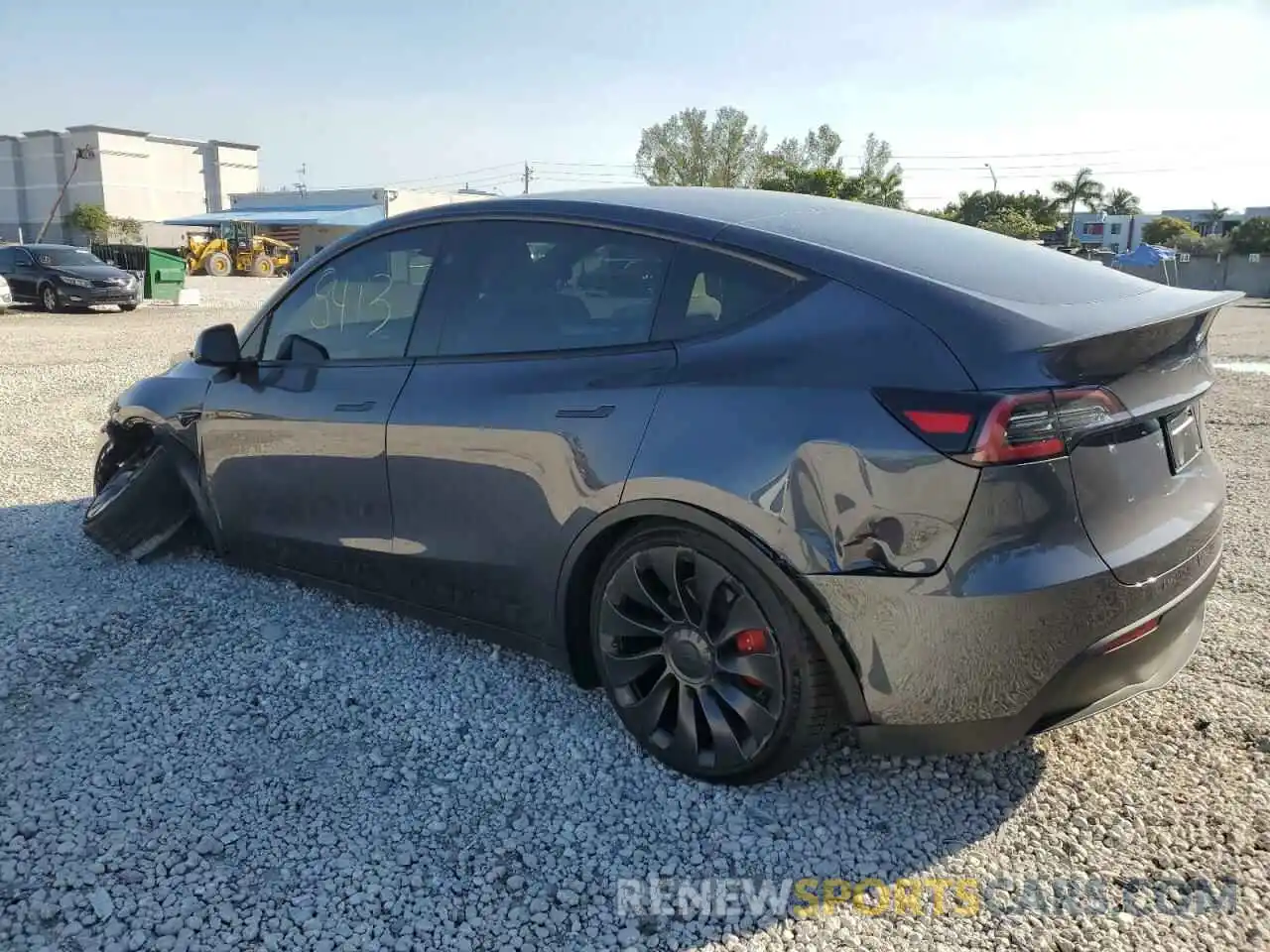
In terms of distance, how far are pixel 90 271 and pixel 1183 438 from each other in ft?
80.3

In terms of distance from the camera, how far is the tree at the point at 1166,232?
67.6m

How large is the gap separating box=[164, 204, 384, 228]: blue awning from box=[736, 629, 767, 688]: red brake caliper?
4851 centimetres

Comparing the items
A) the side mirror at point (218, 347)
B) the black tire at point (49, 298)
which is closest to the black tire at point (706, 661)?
the side mirror at point (218, 347)

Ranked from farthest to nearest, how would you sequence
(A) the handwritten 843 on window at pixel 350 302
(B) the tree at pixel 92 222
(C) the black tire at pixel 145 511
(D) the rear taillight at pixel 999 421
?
(B) the tree at pixel 92 222 < (C) the black tire at pixel 145 511 < (A) the handwritten 843 on window at pixel 350 302 < (D) the rear taillight at pixel 999 421

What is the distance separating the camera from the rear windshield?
2.65 m

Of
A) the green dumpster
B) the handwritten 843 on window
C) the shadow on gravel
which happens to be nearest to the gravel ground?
the shadow on gravel

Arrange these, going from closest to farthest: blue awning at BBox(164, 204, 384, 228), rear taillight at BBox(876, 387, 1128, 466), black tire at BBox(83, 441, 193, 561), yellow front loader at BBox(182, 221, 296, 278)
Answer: rear taillight at BBox(876, 387, 1128, 466), black tire at BBox(83, 441, 193, 561), yellow front loader at BBox(182, 221, 296, 278), blue awning at BBox(164, 204, 384, 228)

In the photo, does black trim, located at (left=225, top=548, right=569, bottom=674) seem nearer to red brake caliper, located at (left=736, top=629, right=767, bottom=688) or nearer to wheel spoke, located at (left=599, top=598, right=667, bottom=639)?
wheel spoke, located at (left=599, top=598, right=667, bottom=639)

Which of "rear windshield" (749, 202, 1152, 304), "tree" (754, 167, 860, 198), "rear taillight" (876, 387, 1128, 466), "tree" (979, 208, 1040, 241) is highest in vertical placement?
"tree" (754, 167, 860, 198)

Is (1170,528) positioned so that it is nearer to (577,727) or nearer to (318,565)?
(577,727)

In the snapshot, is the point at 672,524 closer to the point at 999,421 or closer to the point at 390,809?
the point at 999,421

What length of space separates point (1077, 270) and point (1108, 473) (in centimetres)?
82

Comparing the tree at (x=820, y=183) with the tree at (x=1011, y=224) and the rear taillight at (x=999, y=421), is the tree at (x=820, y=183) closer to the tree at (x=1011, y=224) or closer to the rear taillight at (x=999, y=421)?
the tree at (x=1011, y=224)

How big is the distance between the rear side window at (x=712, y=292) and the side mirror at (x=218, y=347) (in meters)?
2.13
